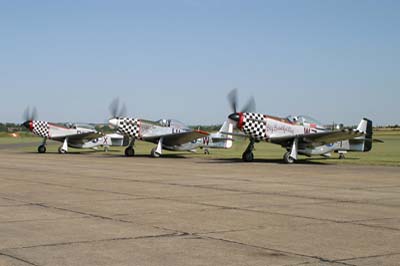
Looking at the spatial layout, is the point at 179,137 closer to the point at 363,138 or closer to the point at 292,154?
the point at 292,154

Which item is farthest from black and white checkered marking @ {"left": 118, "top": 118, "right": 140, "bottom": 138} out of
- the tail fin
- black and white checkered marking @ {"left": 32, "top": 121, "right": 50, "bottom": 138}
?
the tail fin

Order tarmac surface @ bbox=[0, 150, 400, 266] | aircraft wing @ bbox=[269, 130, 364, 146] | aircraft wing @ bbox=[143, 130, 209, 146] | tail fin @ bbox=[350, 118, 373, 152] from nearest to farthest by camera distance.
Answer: tarmac surface @ bbox=[0, 150, 400, 266]
aircraft wing @ bbox=[269, 130, 364, 146]
tail fin @ bbox=[350, 118, 373, 152]
aircraft wing @ bbox=[143, 130, 209, 146]

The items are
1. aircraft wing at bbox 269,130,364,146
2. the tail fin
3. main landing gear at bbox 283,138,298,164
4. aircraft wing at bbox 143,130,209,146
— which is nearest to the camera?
main landing gear at bbox 283,138,298,164

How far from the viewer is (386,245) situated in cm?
735

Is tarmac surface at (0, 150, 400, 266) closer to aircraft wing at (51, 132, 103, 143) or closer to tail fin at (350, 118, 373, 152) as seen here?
tail fin at (350, 118, 373, 152)

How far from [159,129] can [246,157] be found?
9.02 m

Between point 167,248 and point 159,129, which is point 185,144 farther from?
point 167,248

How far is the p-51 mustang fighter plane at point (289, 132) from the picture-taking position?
27.4m

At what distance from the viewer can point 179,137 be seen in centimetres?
3509

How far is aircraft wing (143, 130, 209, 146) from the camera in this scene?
34219 millimetres

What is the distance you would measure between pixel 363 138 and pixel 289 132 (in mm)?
4822

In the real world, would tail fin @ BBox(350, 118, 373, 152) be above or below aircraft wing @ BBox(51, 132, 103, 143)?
above

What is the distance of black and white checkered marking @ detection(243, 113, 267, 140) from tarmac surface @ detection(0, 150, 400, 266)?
11.7m

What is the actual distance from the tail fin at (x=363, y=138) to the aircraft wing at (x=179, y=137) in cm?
779
